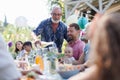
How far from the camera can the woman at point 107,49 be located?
40.4 inches

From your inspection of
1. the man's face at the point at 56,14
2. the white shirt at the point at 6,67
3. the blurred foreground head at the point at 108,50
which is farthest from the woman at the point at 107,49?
the man's face at the point at 56,14

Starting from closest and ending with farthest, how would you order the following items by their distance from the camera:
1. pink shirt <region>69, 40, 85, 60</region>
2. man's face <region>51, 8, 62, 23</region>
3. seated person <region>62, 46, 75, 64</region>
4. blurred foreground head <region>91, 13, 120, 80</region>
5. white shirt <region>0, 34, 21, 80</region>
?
blurred foreground head <region>91, 13, 120, 80</region> → white shirt <region>0, 34, 21, 80</region> → seated person <region>62, 46, 75, 64</region> → pink shirt <region>69, 40, 85, 60</region> → man's face <region>51, 8, 62, 23</region>

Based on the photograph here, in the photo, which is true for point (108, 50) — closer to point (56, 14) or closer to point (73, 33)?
point (73, 33)

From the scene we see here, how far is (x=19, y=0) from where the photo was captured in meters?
11.9

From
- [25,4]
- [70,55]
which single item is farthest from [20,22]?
[25,4]

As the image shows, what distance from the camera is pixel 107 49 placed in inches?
40.4

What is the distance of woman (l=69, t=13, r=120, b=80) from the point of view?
1025mm

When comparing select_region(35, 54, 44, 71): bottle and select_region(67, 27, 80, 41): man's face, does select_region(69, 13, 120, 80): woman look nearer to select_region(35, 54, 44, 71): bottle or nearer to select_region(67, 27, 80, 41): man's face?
select_region(35, 54, 44, 71): bottle

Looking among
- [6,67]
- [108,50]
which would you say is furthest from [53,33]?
[108,50]

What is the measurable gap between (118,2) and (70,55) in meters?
7.66

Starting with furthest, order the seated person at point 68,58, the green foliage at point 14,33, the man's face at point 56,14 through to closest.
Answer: the green foliage at point 14,33 < the man's face at point 56,14 < the seated person at point 68,58

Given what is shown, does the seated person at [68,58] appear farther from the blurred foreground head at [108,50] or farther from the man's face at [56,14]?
the blurred foreground head at [108,50]

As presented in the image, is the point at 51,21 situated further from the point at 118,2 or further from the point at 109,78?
the point at 118,2

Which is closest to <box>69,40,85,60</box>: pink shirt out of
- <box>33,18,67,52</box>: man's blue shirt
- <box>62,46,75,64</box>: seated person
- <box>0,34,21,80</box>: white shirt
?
<box>62,46,75,64</box>: seated person
